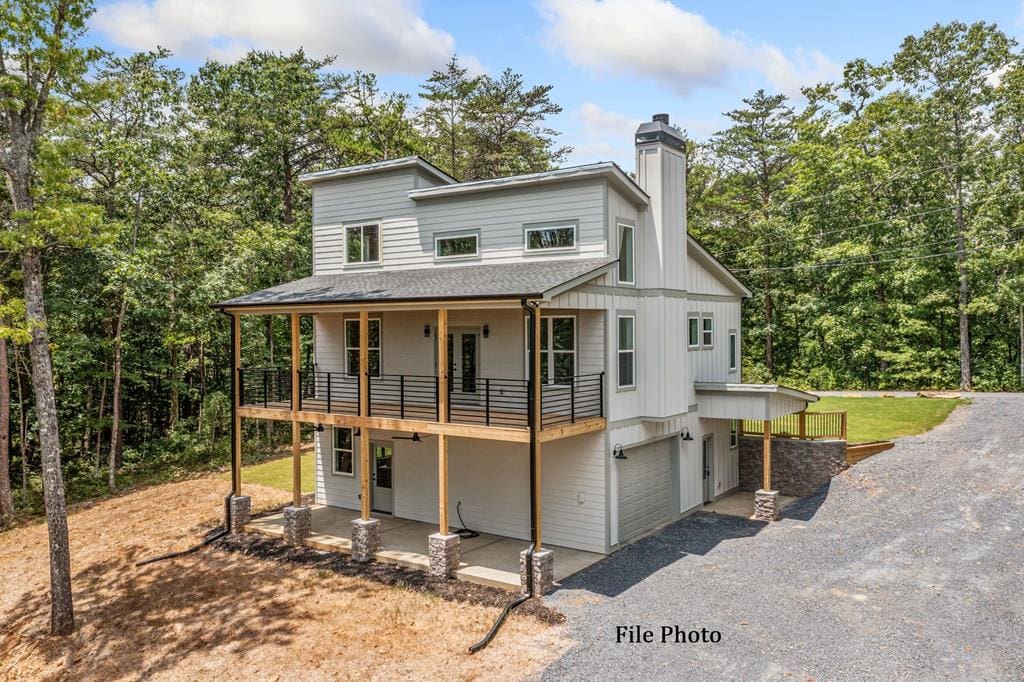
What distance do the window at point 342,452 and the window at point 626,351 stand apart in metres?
7.17

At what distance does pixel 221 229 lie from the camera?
24.3 meters

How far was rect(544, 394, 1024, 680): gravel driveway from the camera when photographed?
28.9ft

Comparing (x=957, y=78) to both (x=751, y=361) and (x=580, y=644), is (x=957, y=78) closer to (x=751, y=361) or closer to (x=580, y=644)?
(x=751, y=361)

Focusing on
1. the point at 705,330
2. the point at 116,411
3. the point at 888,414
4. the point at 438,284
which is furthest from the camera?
the point at 888,414

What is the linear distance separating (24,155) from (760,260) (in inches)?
1177

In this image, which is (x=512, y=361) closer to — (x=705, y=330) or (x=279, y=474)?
(x=705, y=330)

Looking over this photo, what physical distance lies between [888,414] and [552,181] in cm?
1587

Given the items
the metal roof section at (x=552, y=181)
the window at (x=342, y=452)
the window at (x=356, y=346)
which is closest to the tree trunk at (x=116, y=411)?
the window at (x=356, y=346)

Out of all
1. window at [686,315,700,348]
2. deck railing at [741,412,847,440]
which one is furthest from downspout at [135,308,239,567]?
deck railing at [741,412,847,440]

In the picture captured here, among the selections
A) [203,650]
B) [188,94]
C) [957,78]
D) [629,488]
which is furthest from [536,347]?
[957,78]

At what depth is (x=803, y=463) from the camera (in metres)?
17.4

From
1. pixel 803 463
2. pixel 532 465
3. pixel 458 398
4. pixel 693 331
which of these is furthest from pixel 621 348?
pixel 803 463

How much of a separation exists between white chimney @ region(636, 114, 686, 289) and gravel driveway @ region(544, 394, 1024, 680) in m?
5.82

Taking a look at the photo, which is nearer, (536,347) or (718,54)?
(536,347)
